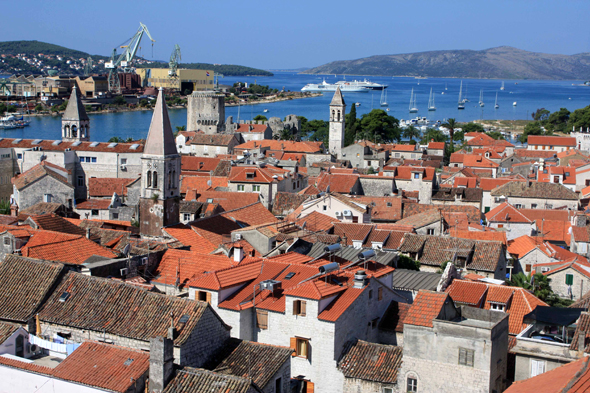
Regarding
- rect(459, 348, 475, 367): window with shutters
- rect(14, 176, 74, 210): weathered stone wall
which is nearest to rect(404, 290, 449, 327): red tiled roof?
rect(459, 348, 475, 367): window with shutters

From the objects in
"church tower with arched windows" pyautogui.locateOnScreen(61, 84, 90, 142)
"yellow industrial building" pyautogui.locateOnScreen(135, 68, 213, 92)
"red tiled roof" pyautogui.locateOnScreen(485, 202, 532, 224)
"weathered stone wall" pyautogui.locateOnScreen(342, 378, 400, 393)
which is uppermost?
"yellow industrial building" pyautogui.locateOnScreen(135, 68, 213, 92)

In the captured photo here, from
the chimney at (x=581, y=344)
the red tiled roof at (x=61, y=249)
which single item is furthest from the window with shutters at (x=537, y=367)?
the red tiled roof at (x=61, y=249)

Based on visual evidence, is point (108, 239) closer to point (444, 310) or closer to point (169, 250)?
point (169, 250)

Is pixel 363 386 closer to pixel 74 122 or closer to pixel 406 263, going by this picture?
pixel 406 263

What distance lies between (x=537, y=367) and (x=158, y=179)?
1264 cm

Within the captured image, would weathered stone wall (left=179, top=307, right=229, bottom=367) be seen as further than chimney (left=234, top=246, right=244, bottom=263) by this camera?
No

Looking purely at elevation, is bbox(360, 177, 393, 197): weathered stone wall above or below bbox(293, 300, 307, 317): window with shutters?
below

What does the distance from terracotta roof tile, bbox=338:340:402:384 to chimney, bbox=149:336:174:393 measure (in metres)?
2.99

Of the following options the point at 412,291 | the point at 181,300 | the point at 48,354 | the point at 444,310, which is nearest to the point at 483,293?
the point at 412,291

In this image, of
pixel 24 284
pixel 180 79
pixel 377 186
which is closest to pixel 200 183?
pixel 377 186

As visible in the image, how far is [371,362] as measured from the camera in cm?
1084

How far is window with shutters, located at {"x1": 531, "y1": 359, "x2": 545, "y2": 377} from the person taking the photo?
10.1 meters

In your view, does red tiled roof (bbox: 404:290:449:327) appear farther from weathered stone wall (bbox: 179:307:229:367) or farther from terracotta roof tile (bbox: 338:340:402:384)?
weathered stone wall (bbox: 179:307:229:367)

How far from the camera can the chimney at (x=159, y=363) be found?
354 inches
